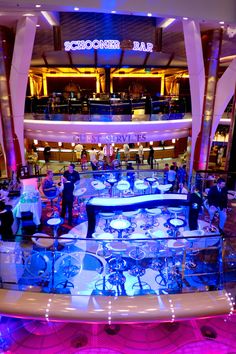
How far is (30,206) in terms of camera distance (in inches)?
341

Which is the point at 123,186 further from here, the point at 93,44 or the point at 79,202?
the point at 93,44

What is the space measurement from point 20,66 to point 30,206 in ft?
22.9

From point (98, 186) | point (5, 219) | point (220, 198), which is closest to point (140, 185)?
point (98, 186)

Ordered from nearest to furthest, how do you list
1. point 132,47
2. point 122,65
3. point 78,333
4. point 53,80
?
point 78,333 → point 132,47 → point 122,65 → point 53,80

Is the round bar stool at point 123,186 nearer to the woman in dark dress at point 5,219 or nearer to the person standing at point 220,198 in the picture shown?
the person standing at point 220,198

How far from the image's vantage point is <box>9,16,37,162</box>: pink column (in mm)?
12169

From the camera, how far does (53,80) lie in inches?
862

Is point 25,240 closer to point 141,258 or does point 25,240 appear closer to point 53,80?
point 141,258

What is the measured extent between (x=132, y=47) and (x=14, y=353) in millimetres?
13760

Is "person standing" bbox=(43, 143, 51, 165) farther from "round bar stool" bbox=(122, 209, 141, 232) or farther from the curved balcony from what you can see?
the curved balcony

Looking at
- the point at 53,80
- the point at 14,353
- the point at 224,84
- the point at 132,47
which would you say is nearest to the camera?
the point at 14,353

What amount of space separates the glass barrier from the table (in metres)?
2.61

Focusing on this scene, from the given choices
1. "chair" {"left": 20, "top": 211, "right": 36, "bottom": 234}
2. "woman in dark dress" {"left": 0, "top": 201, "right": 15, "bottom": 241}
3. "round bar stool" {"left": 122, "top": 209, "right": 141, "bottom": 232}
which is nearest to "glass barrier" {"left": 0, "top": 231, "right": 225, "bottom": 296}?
"woman in dark dress" {"left": 0, "top": 201, "right": 15, "bottom": 241}

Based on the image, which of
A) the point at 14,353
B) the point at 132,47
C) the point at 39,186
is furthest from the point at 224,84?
the point at 14,353
